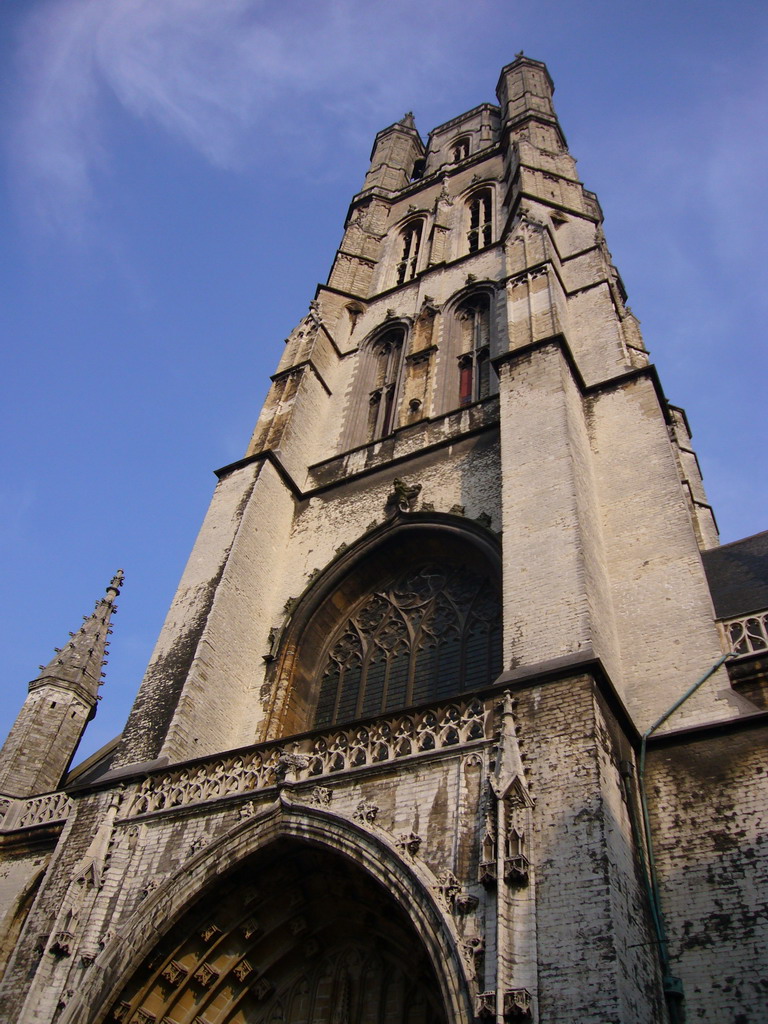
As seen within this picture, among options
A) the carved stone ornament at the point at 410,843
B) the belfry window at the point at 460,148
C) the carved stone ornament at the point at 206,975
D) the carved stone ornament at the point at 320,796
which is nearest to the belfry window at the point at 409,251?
the belfry window at the point at 460,148

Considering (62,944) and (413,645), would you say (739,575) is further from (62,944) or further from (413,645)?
(62,944)

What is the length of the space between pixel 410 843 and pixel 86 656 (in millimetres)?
9683

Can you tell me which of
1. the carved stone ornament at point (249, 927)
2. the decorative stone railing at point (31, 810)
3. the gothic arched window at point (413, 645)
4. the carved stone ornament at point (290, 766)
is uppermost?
the gothic arched window at point (413, 645)

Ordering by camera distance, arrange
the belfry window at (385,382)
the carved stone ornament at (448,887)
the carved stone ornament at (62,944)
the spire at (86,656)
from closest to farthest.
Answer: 1. the carved stone ornament at (448,887)
2. the carved stone ornament at (62,944)
3. the spire at (86,656)
4. the belfry window at (385,382)

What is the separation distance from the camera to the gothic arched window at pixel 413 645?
34.6ft

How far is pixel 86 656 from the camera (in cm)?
1498

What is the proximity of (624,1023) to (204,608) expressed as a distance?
759 centimetres

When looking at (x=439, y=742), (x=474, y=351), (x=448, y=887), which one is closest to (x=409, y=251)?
(x=474, y=351)

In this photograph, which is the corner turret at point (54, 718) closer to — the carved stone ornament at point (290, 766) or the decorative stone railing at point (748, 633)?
the carved stone ornament at point (290, 766)

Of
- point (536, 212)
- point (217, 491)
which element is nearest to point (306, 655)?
point (217, 491)

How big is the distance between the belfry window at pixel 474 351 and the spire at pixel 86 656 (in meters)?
7.59

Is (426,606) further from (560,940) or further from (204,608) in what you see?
(560,940)

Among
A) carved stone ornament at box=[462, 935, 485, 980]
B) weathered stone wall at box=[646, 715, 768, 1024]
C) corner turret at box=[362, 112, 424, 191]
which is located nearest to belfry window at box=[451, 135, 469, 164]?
corner turret at box=[362, 112, 424, 191]

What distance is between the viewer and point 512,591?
891 cm
